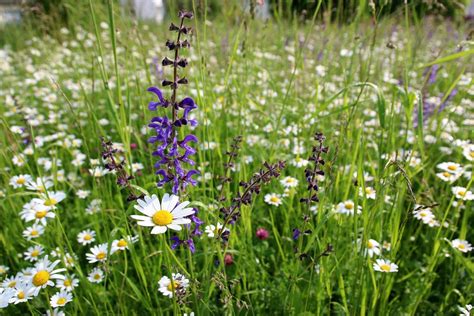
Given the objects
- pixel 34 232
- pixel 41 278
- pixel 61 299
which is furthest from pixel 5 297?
pixel 34 232

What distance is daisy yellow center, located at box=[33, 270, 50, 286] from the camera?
1383mm

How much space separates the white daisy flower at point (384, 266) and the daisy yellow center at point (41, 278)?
1.22 m

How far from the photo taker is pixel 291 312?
1.50 metres

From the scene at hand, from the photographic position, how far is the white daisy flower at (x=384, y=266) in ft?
4.88

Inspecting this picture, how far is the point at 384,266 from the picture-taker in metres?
1.53

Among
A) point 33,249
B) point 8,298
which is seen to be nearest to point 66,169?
Answer: point 33,249

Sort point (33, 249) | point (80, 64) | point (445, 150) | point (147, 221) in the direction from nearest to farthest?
1. point (147, 221)
2. point (33, 249)
3. point (445, 150)
4. point (80, 64)

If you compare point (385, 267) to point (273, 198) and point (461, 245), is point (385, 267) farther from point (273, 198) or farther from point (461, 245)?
point (273, 198)

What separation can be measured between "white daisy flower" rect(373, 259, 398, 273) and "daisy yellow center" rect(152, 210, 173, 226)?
2.90 ft

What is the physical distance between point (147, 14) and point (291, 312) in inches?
346

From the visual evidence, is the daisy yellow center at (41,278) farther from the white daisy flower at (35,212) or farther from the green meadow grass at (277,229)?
the white daisy flower at (35,212)

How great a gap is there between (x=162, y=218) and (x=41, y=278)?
687mm

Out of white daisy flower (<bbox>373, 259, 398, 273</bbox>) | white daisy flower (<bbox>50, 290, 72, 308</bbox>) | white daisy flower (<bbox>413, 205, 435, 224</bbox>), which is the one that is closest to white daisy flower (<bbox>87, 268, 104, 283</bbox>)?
white daisy flower (<bbox>50, 290, 72, 308</bbox>)

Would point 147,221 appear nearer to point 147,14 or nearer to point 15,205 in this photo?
point 15,205
